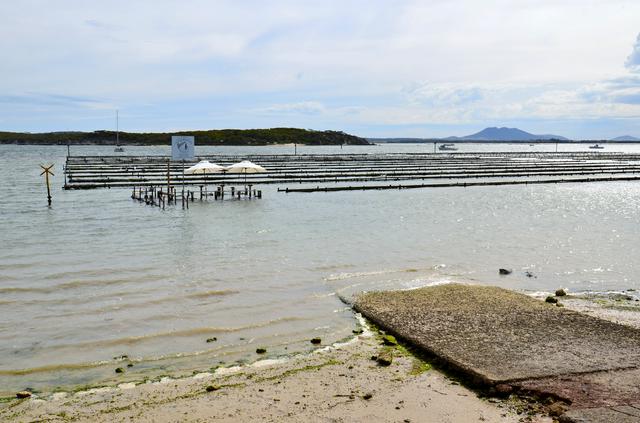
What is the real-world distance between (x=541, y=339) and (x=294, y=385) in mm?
4215

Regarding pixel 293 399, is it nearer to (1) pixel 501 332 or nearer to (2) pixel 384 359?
(2) pixel 384 359

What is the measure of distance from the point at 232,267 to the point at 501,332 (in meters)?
8.63

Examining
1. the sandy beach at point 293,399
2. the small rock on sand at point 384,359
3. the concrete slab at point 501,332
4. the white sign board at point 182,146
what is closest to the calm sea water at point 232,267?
the sandy beach at point 293,399

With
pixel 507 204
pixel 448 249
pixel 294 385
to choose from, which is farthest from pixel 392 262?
pixel 507 204

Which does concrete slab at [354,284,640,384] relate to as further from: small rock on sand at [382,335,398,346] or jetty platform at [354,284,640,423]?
small rock on sand at [382,335,398,346]

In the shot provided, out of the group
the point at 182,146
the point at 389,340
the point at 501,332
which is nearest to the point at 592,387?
the point at 501,332

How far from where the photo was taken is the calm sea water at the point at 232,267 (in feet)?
34.2

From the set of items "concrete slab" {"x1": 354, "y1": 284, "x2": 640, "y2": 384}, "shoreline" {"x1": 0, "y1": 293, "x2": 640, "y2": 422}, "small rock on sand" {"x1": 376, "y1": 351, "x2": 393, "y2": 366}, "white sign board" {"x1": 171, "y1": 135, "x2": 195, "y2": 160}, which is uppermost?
"white sign board" {"x1": 171, "y1": 135, "x2": 195, "y2": 160}

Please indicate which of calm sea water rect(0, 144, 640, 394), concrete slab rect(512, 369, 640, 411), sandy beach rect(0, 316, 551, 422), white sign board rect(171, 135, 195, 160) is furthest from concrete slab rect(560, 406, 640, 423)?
white sign board rect(171, 135, 195, 160)

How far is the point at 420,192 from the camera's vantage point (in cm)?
4219

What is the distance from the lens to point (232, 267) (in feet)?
55.0

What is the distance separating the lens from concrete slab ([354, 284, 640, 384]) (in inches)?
338

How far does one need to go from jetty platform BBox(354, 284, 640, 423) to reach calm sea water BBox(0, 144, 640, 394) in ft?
4.44

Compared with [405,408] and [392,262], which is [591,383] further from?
[392,262]
